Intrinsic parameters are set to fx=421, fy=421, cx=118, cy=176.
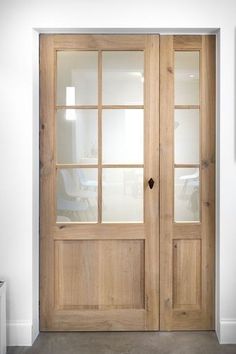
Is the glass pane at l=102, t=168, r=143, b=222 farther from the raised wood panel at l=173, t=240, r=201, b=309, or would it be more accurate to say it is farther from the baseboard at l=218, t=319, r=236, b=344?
the baseboard at l=218, t=319, r=236, b=344

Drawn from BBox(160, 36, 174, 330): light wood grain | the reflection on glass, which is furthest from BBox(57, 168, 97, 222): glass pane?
BBox(160, 36, 174, 330): light wood grain

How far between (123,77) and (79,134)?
1.72 ft

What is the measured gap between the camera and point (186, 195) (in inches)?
121

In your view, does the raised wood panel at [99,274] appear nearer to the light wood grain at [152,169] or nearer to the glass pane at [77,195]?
the light wood grain at [152,169]

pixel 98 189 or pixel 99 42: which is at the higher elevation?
→ pixel 99 42

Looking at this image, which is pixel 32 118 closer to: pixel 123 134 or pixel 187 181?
pixel 123 134

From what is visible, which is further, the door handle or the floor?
the door handle

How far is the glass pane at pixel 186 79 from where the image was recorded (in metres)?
3.06

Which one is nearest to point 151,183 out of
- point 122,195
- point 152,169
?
point 152,169

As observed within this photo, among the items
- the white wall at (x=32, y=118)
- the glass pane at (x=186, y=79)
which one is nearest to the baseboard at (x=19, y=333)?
the white wall at (x=32, y=118)

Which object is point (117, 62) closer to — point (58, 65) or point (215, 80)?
point (58, 65)

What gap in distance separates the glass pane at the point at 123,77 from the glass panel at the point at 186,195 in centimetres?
62

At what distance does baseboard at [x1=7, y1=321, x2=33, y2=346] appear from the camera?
2.91 metres

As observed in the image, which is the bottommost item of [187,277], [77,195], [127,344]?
[127,344]
